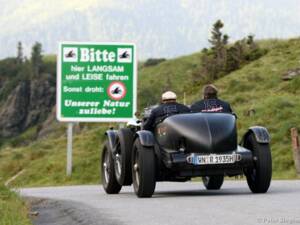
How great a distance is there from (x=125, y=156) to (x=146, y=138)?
112cm

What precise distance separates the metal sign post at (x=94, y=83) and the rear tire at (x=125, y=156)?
1741 centimetres

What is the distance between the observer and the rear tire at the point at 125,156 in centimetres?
1370

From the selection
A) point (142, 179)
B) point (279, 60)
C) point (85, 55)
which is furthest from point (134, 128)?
point (279, 60)

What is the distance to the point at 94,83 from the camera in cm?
3152

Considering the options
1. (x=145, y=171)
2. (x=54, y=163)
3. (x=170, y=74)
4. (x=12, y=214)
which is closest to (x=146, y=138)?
(x=145, y=171)

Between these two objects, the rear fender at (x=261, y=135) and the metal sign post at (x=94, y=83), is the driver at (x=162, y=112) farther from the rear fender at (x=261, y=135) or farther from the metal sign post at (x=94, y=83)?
the metal sign post at (x=94, y=83)

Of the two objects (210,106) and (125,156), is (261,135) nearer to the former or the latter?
(210,106)

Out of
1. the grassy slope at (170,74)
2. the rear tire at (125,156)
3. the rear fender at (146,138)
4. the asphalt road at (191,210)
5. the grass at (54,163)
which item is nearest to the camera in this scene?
the asphalt road at (191,210)

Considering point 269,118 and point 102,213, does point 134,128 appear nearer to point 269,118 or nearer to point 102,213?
point 102,213

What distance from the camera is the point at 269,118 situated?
3284 centimetres

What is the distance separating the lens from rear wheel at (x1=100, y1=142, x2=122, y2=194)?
1466 centimetres

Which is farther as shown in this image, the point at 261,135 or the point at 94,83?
the point at 94,83

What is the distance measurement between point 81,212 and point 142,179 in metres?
2.58

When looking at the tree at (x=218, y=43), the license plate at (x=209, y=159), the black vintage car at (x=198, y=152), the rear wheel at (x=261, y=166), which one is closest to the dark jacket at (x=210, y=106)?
the black vintage car at (x=198, y=152)
